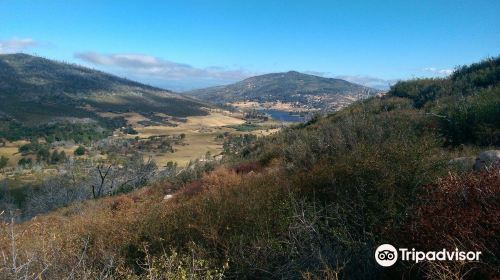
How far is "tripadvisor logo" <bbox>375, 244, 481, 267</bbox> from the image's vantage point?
426cm

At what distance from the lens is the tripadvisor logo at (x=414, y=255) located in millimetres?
4258

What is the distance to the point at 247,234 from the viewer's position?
24.3 feet

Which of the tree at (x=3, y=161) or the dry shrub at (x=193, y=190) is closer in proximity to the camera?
the dry shrub at (x=193, y=190)

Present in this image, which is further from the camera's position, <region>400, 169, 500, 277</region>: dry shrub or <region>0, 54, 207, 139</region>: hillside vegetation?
<region>0, 54, 207, 139</region>: hillside vegetation

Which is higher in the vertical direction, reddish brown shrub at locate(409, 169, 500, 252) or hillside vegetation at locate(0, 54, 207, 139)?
reddish brown shrub at locate(409, 169, 500, 252)

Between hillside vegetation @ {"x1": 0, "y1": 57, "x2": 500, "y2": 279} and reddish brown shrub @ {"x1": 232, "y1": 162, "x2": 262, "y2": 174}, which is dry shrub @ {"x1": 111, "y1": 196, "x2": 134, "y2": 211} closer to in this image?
hillside vegetation @ {"x1": 0, "y1": 57, "x2": 500, "y2": 279}

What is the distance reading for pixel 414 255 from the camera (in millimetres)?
4719

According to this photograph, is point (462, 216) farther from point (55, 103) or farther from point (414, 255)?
point (55, 103)

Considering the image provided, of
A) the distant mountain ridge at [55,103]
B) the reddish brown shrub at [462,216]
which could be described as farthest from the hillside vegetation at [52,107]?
the reddish brown shrub at [462,216]

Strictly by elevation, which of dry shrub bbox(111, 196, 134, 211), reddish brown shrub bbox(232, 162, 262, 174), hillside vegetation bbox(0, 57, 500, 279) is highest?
hillside vegetation bbox(0, 57, 500, 279)

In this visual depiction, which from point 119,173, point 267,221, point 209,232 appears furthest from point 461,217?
point 119,173

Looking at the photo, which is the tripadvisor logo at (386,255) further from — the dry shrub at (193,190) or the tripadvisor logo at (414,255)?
the dry shrub at (193,190)

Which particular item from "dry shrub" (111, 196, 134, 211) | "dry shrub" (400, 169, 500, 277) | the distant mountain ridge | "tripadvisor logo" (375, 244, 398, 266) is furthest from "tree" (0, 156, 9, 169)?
"dry shrub" (400, 169, 500, 277)

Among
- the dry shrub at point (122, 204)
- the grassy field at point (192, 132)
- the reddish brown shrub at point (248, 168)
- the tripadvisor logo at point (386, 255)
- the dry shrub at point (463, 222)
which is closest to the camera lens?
the dry shrub at point (463, 222)
